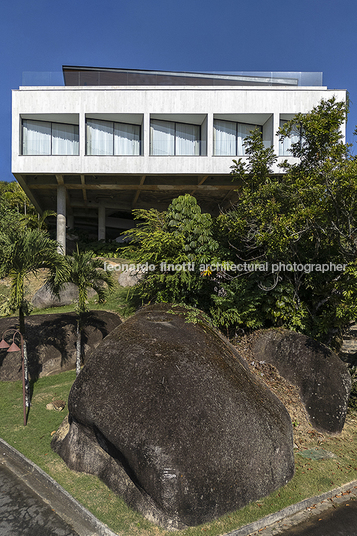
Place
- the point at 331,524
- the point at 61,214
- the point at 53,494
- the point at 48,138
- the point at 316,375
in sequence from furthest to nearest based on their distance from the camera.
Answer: the point at 61,214 < the point at 48,138 < the point at 316,375 < the point at 53,494 < the point at 331,524

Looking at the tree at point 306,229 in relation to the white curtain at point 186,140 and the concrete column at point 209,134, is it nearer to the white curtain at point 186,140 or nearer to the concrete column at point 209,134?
the concrete column at point 209,134

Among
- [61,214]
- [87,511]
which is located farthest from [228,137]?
[87,511]

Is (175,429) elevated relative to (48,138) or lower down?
lower down

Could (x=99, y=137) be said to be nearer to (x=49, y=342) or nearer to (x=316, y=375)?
(x=49, y=342)

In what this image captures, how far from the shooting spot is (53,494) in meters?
6.62

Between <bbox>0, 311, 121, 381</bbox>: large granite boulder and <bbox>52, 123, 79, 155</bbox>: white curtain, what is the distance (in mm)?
11546

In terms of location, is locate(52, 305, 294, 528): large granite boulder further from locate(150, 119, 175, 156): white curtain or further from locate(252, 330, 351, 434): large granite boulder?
locate(150, 119, 175, 156): white curtain

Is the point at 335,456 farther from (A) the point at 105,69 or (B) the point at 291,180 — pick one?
(A) the point at 105,69

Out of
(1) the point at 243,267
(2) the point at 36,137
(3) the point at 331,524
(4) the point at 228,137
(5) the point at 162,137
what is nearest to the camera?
(3) the point at 331,524

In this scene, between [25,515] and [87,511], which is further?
[25,515]

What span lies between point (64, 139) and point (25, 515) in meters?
20.0

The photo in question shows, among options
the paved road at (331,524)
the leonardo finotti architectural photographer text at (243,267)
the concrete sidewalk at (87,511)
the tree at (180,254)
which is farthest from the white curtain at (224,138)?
the paved road at (331,524)

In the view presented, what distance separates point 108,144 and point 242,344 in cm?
1540

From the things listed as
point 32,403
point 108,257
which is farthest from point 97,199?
point 32,403
